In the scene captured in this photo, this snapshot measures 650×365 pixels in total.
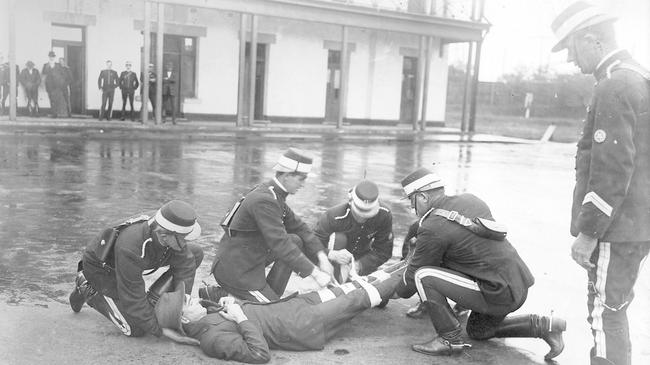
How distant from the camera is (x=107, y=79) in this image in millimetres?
20781

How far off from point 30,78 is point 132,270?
17.5 m

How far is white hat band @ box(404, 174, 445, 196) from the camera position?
475 cm

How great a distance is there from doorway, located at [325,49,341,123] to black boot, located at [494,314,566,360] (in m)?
22.1

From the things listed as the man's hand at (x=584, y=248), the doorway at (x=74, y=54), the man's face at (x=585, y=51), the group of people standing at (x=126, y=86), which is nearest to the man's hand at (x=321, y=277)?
the man's hand at (x=584, y=248)

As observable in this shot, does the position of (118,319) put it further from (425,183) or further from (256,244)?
(425,183)

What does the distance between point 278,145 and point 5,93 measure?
26.8 feet

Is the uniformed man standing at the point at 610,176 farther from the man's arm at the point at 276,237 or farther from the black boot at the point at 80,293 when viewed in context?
the black boot at the point at 80,293

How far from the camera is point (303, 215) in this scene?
921cm

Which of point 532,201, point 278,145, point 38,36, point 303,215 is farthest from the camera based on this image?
point 38,36

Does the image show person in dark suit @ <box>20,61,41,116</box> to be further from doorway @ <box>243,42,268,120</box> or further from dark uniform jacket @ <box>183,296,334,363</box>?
dark uniform jacket @ <box>183,296,334,363</box>

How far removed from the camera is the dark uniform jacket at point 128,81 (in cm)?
2091

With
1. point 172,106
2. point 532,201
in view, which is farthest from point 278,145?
point 532,201

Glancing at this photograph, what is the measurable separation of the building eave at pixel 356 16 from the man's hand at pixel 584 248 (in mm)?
17926

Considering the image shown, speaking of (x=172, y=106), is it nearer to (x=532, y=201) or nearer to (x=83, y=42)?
(x=83, y=42)
